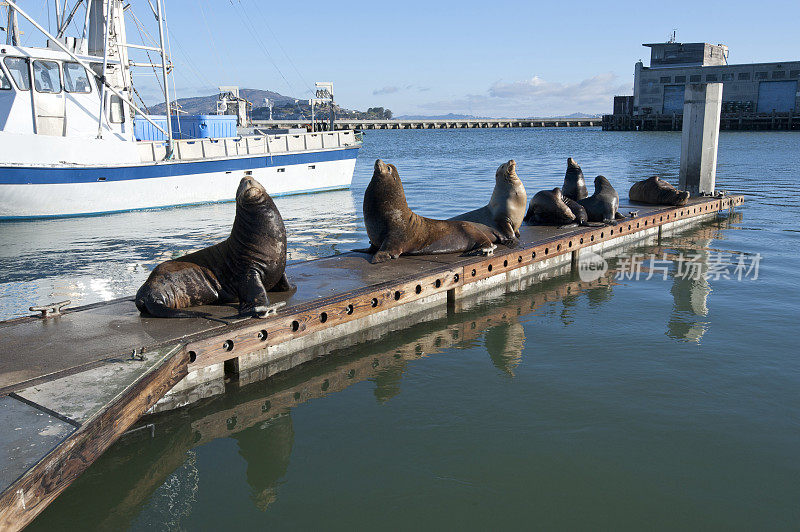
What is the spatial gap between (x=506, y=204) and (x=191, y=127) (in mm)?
16748

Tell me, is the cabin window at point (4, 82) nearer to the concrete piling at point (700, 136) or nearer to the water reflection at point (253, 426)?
the water reflection at point (253, 426)

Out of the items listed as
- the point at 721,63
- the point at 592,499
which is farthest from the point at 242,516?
the point at 721,63

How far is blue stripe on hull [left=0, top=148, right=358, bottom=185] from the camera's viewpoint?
15.0 metres

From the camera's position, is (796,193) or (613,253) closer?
(613,253)

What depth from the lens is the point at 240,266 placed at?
5.75m

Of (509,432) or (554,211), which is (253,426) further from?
(554,211)

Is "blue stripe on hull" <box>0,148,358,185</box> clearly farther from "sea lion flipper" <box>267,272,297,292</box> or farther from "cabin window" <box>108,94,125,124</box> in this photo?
"sea lion flipper" <box>267,272,297,292</box>

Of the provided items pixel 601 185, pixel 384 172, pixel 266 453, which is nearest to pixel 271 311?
pixel 266 453

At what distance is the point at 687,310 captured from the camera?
7.82m

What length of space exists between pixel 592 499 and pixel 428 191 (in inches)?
707

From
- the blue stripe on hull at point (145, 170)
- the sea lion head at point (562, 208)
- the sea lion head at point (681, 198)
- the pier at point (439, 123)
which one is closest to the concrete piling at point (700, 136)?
the sea lion head at point (681, 198)

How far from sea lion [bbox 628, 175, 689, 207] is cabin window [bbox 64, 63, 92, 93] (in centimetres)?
1339

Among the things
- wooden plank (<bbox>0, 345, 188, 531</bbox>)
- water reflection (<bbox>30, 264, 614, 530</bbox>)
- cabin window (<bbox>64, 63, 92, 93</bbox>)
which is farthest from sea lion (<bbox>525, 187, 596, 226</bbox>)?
cabin window (<bbox>64, 63, 92, 93</bbox>)

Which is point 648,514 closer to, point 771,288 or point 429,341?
point 429,341
